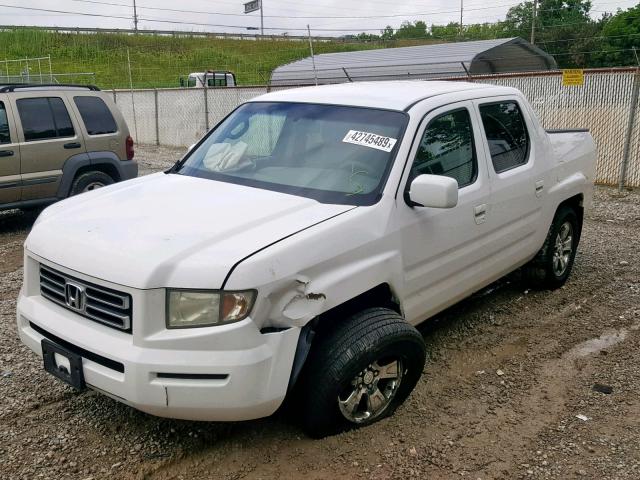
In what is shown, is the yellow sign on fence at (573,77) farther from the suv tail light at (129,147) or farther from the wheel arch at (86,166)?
the wheel arch at (86,166)

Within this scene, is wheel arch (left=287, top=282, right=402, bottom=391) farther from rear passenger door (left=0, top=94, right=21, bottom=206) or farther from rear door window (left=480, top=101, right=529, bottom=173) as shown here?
rear passenger door (left=0, top=94, right=21, bottom=206)

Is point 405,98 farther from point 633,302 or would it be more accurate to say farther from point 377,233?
point 633,302

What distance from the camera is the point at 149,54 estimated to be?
1809 inches

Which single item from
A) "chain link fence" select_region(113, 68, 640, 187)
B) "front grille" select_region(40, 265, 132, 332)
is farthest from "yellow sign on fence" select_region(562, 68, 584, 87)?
"front grille" select_region(40, 265, 132, 332)

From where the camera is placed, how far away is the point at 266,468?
3111 millimetres

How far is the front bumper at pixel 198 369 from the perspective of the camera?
2736mm

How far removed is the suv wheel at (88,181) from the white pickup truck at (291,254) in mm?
4412

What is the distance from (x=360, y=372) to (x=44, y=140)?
631cm

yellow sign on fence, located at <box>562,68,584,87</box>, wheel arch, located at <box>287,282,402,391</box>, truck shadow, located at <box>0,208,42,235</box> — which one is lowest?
truck shadow, located at <box>0,208,42,235</box>

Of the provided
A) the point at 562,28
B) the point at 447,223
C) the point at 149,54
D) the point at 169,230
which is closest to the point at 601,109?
the point at 447,223

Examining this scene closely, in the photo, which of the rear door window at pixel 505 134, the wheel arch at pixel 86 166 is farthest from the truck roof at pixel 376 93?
the wheel arch at pixel 86 166

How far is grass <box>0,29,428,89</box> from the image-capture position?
36875 millimetres

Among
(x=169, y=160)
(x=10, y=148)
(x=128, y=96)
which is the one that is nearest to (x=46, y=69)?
(x=128, y=96)

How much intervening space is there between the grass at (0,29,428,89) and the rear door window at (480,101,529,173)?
29161 mm
